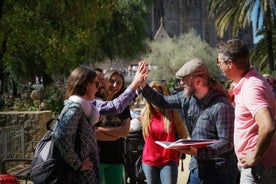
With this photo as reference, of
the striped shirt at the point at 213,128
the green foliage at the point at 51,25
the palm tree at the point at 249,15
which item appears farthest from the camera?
the palm tree at the point at 249,15

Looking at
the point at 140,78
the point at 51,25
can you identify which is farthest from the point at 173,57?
the point at 140,78

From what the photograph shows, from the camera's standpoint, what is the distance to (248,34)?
9056cm

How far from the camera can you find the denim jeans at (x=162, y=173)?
4.71 metres

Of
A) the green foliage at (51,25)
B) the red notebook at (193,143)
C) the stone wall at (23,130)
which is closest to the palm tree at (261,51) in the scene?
the green foliage at (51,25)

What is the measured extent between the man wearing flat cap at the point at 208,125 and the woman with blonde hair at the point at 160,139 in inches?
45.4

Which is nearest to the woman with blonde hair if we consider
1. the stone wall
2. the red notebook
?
the red notebook

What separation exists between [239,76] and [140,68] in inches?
44.4

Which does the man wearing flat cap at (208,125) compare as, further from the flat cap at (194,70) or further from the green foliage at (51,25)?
the green foliage at (51,25)

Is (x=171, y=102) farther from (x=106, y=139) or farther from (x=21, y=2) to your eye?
(x=21, y=2)

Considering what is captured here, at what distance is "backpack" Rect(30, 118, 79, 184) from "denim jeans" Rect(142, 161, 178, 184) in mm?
1624

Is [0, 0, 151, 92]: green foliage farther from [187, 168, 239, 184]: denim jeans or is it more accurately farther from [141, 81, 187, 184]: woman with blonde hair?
[187, 168, 239, 184]: denim jeans

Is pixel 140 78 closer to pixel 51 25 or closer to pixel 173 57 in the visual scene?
pixel 51 25

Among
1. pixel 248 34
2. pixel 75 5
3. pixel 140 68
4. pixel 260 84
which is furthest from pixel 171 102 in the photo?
pixel 248 34

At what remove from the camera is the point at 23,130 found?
8086 millimetres
